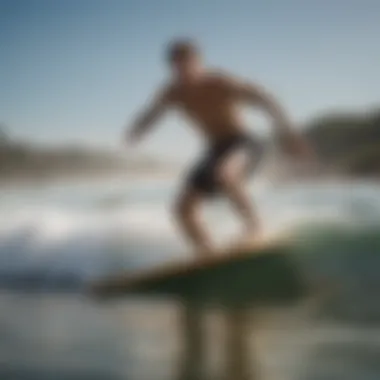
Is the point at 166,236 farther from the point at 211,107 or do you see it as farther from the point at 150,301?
the point at 211,107

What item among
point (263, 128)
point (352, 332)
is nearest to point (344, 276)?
point (352, 332)

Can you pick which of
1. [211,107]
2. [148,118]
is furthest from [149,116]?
[211,107]

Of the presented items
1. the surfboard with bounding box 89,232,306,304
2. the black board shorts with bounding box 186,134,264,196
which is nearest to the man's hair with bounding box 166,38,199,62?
the black board shorts with bounding box 186,134,264,196

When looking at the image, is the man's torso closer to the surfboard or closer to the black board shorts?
the black board shorts

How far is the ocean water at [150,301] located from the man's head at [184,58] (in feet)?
0.60

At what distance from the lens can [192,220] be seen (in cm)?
131

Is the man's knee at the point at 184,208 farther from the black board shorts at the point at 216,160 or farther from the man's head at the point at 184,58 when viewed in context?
the man's head at the point at 184,58

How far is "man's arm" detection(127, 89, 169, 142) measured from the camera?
1339 millimetres

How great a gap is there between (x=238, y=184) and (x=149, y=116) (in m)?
0.19

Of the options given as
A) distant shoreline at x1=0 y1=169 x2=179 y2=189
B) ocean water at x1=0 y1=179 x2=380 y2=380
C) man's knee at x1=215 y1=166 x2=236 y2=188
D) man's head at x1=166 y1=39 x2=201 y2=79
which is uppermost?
man's head at x1=166 y1=39 x2=201 y2=79

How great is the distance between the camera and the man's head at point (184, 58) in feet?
4.37

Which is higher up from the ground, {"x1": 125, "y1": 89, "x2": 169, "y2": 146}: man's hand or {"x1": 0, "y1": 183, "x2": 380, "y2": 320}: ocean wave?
Result: {"x1": 125, "y1": 89, "x2": 169, "y2": 146}: man's hand

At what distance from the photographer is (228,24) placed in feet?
4.48

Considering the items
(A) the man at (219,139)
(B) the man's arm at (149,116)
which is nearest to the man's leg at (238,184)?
(A) the man at (219,139)
